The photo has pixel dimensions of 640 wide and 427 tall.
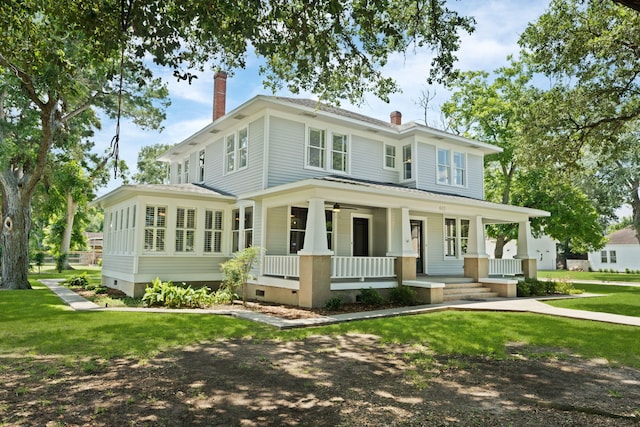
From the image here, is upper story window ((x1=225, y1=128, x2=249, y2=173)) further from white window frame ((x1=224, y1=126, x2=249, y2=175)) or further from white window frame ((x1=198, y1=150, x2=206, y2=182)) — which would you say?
white window frame ((x1=198, y1=150, x2=206, y2=182))

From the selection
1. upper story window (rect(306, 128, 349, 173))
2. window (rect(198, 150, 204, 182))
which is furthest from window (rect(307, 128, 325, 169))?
window (rect(198, 150, 204, 182))

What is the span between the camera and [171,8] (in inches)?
287

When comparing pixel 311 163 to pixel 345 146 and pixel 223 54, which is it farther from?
pixel 223 54

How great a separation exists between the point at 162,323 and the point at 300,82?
663 cm

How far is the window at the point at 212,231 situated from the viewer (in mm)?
14672

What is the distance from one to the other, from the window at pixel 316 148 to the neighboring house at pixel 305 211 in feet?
0.12

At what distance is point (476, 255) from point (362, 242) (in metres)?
4.19

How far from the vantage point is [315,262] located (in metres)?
10.8

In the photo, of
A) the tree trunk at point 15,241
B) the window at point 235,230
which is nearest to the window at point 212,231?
the window at point 235,230

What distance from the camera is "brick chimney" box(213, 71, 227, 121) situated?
57.5 feet

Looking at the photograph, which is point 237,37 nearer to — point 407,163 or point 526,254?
point 407,163

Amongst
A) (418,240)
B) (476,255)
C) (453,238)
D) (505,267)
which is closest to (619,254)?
(453,238)

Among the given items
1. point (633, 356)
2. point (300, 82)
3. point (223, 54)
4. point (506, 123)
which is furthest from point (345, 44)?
point (506, 123)

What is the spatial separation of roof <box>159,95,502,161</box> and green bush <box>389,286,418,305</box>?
587 cm
